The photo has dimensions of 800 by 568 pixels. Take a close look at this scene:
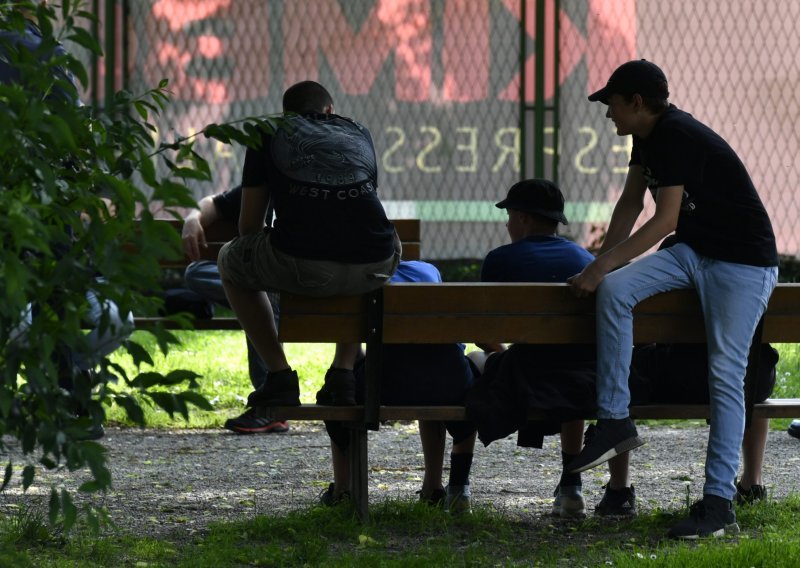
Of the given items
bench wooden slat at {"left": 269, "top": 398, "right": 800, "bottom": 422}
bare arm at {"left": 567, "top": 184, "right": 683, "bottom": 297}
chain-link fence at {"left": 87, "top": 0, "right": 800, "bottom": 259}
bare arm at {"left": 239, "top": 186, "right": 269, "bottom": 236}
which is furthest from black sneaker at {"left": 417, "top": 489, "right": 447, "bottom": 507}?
chain-link fence at {"left": 87, "top": 0, "right": 800, "bottom": 259}

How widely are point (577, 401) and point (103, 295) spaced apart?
2.31m

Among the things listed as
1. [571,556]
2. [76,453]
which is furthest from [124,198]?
A: [571,556]

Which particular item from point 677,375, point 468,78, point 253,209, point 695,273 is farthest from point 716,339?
point 468,78

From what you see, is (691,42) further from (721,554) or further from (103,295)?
(103,295)

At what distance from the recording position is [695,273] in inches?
187

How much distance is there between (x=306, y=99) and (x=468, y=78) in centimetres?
645

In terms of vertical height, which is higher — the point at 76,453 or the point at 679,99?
the point at 679,99

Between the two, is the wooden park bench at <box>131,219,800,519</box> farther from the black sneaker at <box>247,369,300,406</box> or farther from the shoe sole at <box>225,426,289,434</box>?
the shoe sole at <box>225,426,289,434</box>

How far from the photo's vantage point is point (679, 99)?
11.7m

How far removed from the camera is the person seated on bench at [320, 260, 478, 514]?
4867 mm

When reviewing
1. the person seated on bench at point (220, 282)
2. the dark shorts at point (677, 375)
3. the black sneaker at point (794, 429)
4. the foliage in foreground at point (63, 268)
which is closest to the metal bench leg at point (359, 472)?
the dark shorts at point (677, 375)

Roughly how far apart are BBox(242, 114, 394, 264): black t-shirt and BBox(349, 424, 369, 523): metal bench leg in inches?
22.9

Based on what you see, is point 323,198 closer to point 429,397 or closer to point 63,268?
point 429,397

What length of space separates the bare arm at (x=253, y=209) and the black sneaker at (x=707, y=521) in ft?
5.78
